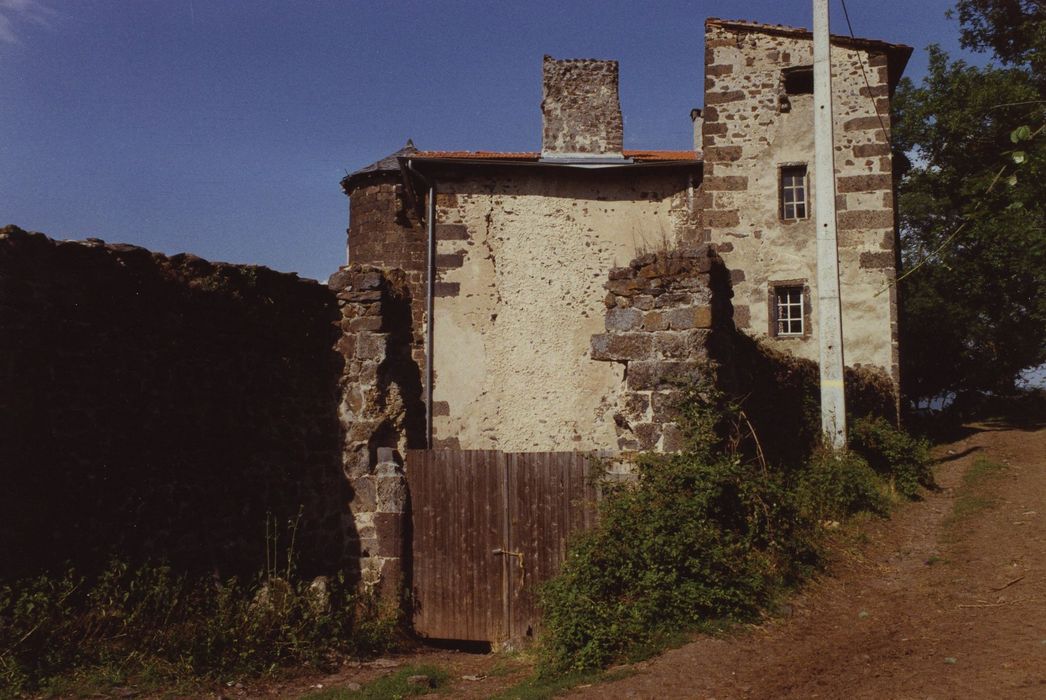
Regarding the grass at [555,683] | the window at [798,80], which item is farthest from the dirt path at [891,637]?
the window at [798,80]

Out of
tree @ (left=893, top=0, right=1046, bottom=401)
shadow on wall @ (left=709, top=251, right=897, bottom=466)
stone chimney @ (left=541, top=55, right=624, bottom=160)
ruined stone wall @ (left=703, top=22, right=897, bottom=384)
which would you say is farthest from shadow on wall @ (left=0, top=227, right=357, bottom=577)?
tree @ (left=893, top=0, right=1046, bottom=401)

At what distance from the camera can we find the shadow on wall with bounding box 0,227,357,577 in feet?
19.2

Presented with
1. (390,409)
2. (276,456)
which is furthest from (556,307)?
(276,456)

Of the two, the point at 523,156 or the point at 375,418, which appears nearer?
the point at 375,418

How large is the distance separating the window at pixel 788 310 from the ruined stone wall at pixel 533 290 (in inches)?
79.0

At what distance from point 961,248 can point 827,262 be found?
39.5 feet

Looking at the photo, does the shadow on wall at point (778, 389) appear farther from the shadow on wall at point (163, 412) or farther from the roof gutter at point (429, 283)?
the roof gutter at point (429, 283)

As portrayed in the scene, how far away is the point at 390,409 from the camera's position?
811 centimetres

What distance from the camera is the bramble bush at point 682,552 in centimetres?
577

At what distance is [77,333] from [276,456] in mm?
2196

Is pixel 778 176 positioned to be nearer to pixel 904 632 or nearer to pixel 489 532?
pixel 489 532

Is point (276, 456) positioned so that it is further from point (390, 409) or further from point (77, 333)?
point (77, 333)

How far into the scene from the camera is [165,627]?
6.14 meters

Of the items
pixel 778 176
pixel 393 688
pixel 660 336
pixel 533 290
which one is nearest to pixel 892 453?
pixel 660 336
